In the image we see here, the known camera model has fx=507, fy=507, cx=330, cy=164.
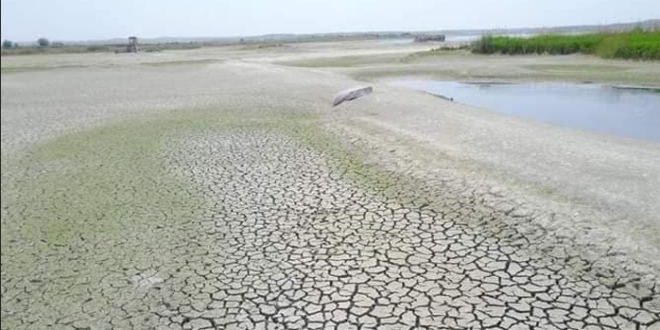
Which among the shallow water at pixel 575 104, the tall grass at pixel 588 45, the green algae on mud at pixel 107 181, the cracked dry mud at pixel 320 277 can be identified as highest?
the tall grass at pixel 588 45

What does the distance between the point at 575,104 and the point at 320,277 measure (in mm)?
15373

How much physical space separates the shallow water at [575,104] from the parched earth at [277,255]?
26.1 feet

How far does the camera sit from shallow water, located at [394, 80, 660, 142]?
13509 mm

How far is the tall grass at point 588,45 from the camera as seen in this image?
27516 mm

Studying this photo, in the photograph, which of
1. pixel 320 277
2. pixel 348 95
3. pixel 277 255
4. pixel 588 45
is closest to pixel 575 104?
pixel 348 95

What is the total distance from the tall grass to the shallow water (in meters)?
8.69

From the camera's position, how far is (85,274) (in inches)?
200

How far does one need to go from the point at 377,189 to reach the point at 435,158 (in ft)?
6.61

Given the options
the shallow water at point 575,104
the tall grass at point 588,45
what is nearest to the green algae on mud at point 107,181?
the shallow water at point 575,104

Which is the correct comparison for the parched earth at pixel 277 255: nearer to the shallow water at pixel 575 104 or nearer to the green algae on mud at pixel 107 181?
the green algae on mud at pixel 107 181

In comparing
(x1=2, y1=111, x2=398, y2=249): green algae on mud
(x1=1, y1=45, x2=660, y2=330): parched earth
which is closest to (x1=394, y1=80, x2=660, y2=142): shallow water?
(x1=2, y1=111, x2=398, y2=249): green algae on mud

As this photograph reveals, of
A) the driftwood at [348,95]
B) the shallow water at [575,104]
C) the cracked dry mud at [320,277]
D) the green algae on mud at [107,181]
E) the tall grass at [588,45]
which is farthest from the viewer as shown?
the tall grass at [588,45]

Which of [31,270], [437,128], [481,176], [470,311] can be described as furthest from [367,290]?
[437,128]

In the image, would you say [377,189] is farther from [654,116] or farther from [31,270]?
[654,116]
